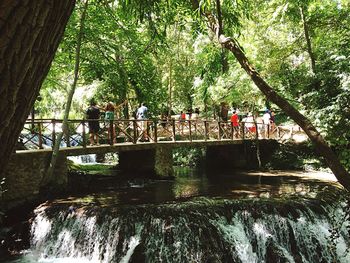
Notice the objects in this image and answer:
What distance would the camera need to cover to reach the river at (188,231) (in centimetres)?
908

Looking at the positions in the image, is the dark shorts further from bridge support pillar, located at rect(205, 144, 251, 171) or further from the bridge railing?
bridge support pillar, located at rect(205, 144, 251, 171)

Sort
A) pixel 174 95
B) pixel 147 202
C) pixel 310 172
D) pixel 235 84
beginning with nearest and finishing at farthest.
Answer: pixel 147 202, pixel 310 172, pixel 235 84, pixel 174 95

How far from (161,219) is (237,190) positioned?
443cm

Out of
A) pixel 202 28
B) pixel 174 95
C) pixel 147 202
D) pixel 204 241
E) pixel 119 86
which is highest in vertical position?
pixel 174 95

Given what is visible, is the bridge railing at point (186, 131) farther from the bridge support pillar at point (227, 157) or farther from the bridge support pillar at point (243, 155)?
the bridge support pillar at point (227, 157)

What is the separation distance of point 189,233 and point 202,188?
4.68m

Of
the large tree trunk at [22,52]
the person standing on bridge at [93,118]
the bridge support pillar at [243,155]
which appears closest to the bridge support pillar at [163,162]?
the person standing on bridge at [93,118]

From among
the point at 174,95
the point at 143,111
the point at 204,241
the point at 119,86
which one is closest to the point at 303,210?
the point at 204,241

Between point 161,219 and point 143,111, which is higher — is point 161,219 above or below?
below

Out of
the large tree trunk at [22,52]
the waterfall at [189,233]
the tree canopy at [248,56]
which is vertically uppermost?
the tree canopy at [248,56]

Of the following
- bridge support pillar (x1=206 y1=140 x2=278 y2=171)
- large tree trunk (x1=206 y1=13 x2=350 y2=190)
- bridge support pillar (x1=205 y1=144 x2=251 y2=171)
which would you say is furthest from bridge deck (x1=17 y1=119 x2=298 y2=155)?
large tree trunk (x1=206 y1=13 x2=350 y2=190)

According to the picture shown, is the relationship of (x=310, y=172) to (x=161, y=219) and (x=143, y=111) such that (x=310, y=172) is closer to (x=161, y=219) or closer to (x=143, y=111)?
(x=143, y=111)

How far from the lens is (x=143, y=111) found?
1497 cm

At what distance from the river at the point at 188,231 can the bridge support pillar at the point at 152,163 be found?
522 cm
